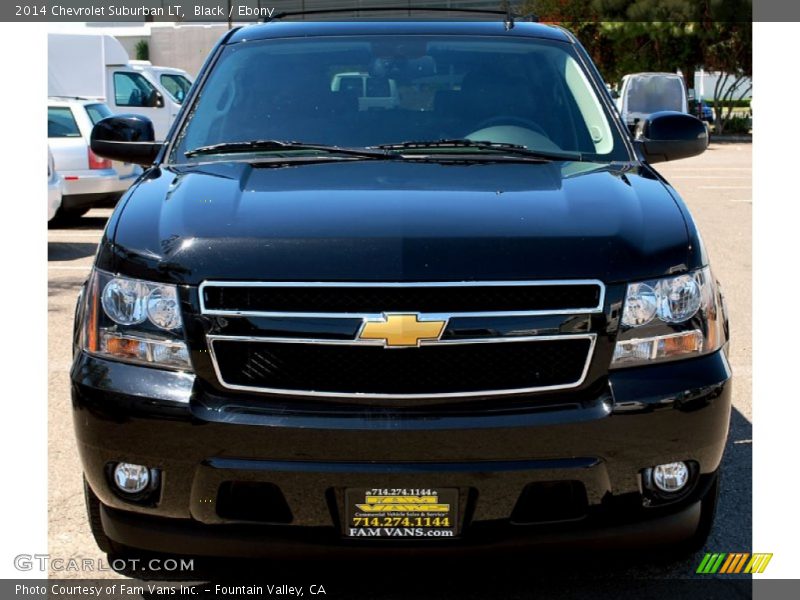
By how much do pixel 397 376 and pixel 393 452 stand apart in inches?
8.1

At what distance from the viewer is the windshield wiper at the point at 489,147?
426cm

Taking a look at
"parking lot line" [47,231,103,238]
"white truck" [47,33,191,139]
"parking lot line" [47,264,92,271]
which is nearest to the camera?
"parking lot line" [47,264,92,271]

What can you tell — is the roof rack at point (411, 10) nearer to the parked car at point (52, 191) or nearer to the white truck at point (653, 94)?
the parked car at point (52, 191)

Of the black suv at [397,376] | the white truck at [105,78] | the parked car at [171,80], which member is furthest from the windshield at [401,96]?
the parked car at [171,80]

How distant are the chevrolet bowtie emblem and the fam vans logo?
4.64ft

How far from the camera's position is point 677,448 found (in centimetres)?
326

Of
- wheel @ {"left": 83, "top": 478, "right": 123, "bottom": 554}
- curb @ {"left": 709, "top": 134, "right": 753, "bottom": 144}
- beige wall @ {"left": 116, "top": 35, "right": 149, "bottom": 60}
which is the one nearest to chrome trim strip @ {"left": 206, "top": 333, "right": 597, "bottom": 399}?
wheel @ {"left": 83, "top": 478, "right": 123, "bottom": 554}

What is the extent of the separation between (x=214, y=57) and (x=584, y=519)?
2661 mm

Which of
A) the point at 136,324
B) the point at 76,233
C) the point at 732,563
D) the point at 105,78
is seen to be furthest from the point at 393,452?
the point at 105,78

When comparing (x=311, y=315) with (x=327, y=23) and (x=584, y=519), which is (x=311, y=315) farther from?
(x=327, y=23)

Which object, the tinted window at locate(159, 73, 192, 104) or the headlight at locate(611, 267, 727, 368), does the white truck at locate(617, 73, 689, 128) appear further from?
the headlight at locate(611, 267, 727, 368)

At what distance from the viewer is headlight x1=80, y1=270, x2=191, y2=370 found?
10.6 feet

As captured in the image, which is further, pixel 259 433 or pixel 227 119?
pixel 227 119

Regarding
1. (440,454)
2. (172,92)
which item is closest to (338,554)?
(440,454)
